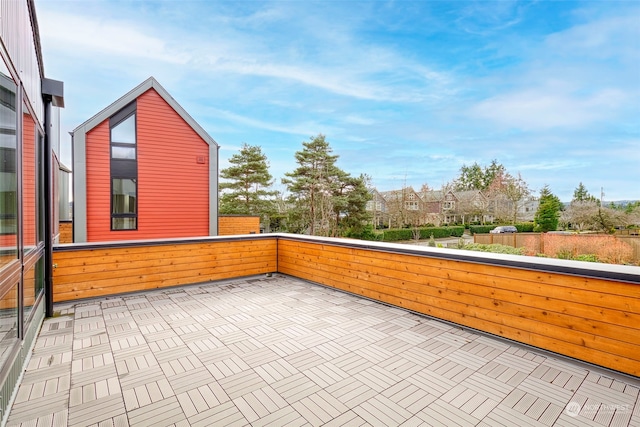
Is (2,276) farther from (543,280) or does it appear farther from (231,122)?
(231,122)

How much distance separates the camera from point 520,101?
16.0 metres

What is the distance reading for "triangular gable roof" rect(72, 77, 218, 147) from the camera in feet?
25.2

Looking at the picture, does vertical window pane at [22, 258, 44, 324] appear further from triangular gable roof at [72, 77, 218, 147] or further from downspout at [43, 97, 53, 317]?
triangular gable roof at [72, 77, 218, 147]

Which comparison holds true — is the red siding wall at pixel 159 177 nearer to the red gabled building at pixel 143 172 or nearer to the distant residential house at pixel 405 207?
the red gabled building at pixel 143 172

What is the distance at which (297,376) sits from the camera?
2432 millimetres

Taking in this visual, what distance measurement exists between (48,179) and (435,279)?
16.3 feet

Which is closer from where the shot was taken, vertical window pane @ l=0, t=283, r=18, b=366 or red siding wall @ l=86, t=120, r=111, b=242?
vertical window pane @ l=0, t=283, r=18, b=366

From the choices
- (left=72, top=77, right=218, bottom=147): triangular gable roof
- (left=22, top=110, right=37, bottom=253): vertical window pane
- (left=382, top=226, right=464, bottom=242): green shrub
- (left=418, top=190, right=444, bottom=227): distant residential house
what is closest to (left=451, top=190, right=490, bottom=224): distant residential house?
(left=382, top=226, right=464, bottom=242): green shrub

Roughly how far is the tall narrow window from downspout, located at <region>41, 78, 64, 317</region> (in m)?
4.60

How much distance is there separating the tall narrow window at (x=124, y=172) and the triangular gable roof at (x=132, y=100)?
16 cm

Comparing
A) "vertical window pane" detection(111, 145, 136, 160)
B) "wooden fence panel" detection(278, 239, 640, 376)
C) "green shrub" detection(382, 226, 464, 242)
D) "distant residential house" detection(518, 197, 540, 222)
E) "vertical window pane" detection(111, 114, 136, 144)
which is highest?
"vertical window pane" detection(111, 114, 136, 144)

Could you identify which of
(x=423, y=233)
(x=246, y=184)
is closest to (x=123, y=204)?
(x=246, y=184)

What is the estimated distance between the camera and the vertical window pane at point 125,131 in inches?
321

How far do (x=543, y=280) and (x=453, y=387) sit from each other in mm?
1389
